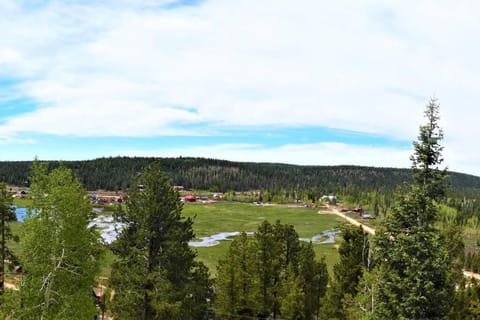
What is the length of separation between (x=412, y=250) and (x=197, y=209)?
144m

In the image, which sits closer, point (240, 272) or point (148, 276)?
point (148, 276)

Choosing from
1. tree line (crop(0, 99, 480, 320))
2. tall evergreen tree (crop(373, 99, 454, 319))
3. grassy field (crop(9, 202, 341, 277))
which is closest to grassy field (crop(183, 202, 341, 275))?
grassy field (crop(9, 202, 341, 277))

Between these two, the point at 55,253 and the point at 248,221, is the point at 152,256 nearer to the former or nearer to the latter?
the point at 55,253

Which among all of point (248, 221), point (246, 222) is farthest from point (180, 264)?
point (248, 221)

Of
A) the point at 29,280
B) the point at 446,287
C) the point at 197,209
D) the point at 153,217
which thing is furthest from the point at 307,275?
the point at 197,209

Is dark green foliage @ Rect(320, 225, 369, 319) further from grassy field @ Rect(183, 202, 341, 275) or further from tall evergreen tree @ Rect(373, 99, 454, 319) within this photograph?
grassy field @ Rect(183, 202, 341, 275)

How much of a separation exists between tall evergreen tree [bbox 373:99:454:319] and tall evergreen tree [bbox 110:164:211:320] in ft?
33.5

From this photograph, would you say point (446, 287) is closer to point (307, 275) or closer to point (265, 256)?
point (265, 256)

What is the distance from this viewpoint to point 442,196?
17438mm

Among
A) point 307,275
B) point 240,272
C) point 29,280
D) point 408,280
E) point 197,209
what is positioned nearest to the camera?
point 408,280

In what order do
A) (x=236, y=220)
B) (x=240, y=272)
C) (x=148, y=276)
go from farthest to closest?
(x=236, y=220), (x=240, y=272), (x=148, y=276)

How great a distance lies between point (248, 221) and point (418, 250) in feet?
362

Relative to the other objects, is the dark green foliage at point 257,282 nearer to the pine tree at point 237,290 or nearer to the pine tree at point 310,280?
the pine tree at point 237,290

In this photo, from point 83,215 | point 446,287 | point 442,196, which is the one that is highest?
point 442,196
